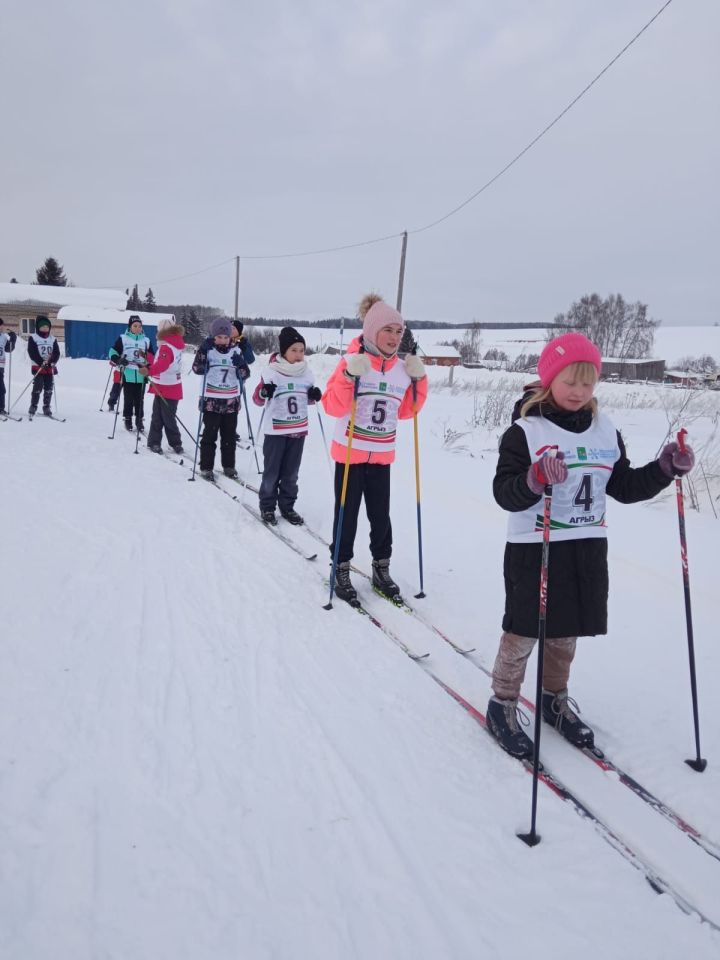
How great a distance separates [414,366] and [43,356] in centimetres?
864

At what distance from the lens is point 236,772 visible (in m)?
2.20

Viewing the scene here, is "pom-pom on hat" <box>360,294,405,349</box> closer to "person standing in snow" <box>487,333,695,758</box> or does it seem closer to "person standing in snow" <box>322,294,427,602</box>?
"person standing in snow" <box>322,294,427,602</box>

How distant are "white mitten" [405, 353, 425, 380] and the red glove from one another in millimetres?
1822

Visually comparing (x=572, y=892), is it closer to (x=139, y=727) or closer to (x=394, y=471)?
(x=139, y=727)

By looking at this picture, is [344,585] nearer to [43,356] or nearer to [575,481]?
[575,481]

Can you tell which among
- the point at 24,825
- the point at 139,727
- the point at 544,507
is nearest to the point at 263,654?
the point at 139,727

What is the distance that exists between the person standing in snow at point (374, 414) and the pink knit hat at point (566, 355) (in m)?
1.42

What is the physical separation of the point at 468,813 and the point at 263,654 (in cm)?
141

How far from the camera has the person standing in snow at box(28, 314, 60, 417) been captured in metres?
9.73

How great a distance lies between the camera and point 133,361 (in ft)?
30.3

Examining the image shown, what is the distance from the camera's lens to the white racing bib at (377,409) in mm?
3818

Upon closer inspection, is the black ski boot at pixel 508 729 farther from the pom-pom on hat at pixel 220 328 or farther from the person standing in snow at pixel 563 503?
the pom-pom on hat at pixel 220 328

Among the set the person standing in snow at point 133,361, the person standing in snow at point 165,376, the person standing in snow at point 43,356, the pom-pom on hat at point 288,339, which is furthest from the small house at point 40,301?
the pom-pom on hat at point 288,339

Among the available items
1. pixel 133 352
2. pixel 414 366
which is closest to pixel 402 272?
pixel 133 352
